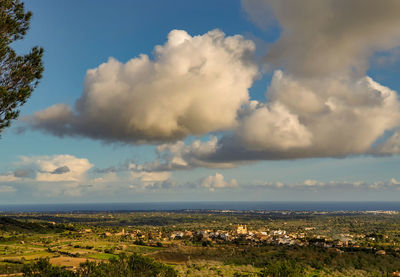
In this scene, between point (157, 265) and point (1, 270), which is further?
point (1, 270)

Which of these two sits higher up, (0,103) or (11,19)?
(11,19)

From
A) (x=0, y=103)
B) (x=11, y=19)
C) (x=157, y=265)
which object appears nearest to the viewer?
(x=0, y=103)

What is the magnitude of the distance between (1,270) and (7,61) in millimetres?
48992

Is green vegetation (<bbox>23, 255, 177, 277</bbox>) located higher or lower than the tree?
lower

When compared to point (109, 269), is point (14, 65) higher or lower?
higher

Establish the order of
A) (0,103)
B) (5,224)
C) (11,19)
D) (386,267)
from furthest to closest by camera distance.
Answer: (5,224)
(386,267)
(11,19)
(0,103)

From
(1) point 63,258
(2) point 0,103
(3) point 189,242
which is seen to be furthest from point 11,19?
(3) point 189,242

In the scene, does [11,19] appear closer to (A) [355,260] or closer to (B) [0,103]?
(B) [0,103]

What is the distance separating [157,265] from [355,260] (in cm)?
5414

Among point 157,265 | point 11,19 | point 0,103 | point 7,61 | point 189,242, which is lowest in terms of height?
point 189,242

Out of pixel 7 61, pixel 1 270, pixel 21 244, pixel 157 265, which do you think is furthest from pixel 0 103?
pixel 21 244

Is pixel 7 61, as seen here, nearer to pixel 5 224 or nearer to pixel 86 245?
pixel 86 245

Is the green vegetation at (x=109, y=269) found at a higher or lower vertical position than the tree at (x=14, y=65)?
lower

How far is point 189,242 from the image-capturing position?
112 m
